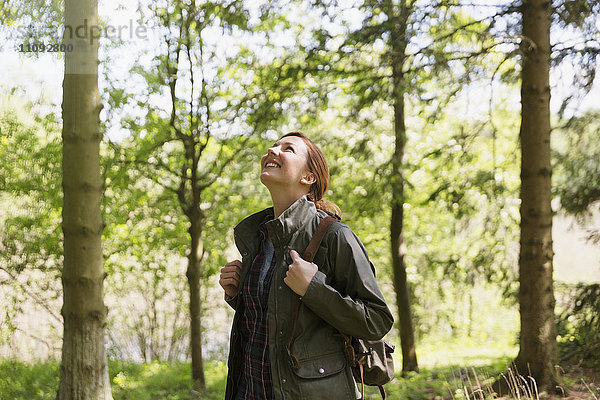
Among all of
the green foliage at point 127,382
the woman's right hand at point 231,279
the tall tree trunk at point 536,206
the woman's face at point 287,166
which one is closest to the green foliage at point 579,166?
the tall tree trunk at point 536,206

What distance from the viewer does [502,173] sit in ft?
30.3

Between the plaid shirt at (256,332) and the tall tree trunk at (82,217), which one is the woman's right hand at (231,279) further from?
the tall tree trunk at (82,217)

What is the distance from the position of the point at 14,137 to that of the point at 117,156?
4.32 feet

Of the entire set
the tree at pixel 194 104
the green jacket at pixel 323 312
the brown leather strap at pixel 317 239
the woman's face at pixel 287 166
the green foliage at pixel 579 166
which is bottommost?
the green jacket at pixel 323 312

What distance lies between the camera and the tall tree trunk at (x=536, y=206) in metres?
5.48

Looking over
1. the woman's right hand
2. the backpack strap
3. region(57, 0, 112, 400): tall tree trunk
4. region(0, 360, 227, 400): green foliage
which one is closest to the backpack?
the backpack strap

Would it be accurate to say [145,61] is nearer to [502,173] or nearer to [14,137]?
[14,137]

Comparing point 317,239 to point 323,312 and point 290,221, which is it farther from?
point 323,312

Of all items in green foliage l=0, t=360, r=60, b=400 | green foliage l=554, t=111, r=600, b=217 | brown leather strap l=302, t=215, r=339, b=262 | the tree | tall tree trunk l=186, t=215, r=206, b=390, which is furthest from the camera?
tall tree trunk l=186, t=215, r=206, b=390

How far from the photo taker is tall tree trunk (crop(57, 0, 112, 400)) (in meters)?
4.68

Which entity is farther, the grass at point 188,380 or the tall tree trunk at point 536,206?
the grass at point 188,380

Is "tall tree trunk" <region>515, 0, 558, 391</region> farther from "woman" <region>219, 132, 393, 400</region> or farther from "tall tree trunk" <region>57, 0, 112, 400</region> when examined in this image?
"tall tree trunk" <region>57, 0, 112, 400</region>

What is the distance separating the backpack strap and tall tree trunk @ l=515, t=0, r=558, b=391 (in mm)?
4109

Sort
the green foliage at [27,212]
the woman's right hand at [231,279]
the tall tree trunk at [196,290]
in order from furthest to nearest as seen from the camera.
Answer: the tall tree trunk at [196,290]
the green foliage at [27,212]
the woman's right hand at [231,279]
